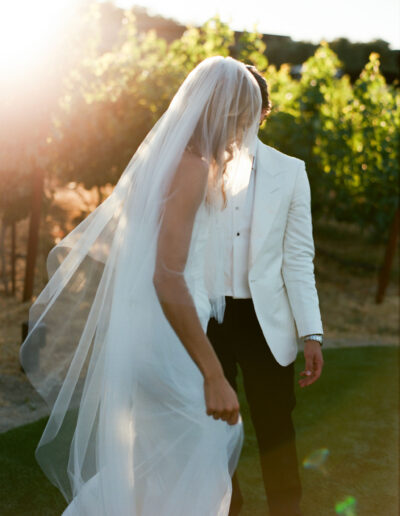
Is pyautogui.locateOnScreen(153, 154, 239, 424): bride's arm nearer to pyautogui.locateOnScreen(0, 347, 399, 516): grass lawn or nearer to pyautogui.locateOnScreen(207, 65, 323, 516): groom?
pyautogui.locateOnScreen(207, 65, 323, 516): groom

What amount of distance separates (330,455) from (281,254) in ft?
8.06

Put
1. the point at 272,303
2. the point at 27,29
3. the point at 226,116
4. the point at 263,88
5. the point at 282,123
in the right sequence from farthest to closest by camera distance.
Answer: the point at 282,123
the point at 27,29
the point at 272,303
the point at 263,88
the point at 226,116

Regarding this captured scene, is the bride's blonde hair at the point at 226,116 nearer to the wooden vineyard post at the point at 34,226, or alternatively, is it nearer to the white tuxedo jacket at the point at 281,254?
the white tuxedo jacket at the point at 281,254

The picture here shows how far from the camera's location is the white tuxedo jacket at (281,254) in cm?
263

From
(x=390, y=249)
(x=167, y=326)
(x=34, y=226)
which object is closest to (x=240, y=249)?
(x=167, y=326)

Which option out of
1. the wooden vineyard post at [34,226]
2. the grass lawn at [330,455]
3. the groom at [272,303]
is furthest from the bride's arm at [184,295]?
the wooden vineyard post at [34,226]

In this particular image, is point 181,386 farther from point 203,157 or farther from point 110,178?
point 110,178

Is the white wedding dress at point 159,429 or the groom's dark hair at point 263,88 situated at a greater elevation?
the groom's dark hair at point 263,88

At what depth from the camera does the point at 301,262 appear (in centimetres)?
267

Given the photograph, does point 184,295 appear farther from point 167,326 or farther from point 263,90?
point 263,90

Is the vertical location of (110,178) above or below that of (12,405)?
above

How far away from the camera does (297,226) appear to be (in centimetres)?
267

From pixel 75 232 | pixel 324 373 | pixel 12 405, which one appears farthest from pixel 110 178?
pixel 75 232

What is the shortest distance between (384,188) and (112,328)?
908 cm
